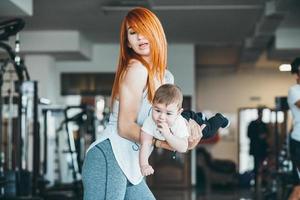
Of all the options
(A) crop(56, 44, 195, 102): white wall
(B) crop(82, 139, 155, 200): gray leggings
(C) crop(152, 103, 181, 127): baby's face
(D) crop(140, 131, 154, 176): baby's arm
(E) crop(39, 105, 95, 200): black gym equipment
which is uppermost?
(A) crop(56, 44, 195, 102): white wall

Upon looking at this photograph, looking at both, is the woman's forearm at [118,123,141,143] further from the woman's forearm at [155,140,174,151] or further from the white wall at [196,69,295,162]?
the white wall at [196,69,295,162]

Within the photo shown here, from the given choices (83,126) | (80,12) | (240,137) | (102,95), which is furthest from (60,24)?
(240,137)

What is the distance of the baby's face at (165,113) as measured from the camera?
5.85 ft

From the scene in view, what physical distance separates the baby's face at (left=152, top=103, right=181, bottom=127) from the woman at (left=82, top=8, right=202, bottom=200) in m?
0.08

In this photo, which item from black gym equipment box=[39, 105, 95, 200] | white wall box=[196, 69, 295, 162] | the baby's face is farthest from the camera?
white wall box=[196, 69, 295, 162]

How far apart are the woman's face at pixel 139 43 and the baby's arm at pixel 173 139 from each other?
9.4 inches

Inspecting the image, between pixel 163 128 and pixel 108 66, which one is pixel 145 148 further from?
pixel 108 66

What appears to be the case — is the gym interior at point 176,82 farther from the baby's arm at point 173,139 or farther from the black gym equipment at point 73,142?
the baby's arm at point 173,139

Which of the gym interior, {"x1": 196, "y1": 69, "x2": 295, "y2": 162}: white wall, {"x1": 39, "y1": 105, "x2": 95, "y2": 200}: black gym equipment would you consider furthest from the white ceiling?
{"x1": 196, "y1": 69, "x2": 295, "y2": 162}: white wall

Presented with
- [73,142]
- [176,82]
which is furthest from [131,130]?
[176,82]

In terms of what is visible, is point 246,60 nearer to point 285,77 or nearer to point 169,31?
point 285,77

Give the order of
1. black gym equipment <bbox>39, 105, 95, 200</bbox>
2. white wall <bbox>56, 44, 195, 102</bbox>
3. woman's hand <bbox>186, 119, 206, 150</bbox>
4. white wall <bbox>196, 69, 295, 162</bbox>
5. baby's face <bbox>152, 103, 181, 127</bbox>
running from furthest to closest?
white wall <bbox>196, 69, 295, 162</bbox>
white wall <bbox>56, 44, 195, 102</bbox>
black gym equipment <bbox>39, 105, 95, 200</bbox>
woman's hand <bbox>186, 119, 206, 150</bbox>
baby's face <bbox>152, 103, 181, 127</bbox>

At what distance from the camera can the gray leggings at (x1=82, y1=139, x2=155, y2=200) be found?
1904 mm

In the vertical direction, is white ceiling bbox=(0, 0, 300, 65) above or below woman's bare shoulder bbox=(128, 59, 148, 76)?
above
